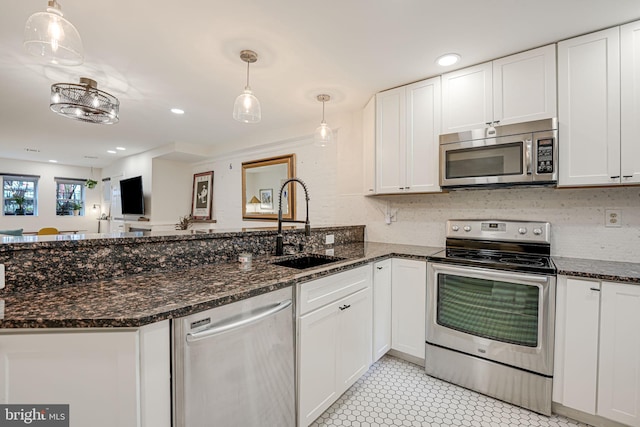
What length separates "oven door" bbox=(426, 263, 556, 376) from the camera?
5.65 feet

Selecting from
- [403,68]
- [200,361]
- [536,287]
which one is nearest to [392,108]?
[403,68]

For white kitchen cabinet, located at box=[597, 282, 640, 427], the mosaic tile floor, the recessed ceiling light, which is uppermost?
the recessed ceiling light

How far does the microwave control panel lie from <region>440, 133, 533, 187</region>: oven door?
50mm

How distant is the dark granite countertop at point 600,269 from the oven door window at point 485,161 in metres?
0.69

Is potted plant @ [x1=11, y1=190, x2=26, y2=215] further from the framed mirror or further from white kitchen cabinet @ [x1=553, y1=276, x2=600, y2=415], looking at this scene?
white kitchen cabinet @ [x1=553, y1=276, x2=600, y2=415]

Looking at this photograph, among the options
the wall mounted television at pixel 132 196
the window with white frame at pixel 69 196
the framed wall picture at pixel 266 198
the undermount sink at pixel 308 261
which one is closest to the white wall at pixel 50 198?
the window with white frame at pixel 69 196

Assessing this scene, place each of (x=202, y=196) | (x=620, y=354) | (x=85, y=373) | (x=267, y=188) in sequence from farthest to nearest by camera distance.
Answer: (x=202, y=196) → (x=267, y=188) → (x=620, y=354) → (x=85, y=373)

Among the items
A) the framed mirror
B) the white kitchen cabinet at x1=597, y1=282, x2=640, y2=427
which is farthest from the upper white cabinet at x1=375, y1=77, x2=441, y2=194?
the framed mirror

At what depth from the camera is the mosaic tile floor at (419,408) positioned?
1.68 metres

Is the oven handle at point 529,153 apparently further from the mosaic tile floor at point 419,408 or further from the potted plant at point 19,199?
the potted plant at point 19,199

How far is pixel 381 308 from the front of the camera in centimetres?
221

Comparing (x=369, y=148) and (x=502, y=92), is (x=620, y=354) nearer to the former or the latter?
(x=502, y=92)

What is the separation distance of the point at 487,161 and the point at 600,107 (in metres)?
0.69

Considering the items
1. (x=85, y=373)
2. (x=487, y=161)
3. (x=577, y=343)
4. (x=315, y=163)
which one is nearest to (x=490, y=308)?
(x=577, y=343)
